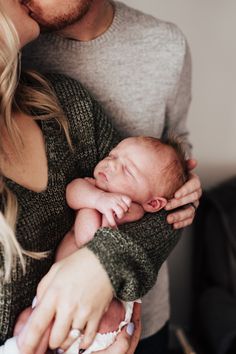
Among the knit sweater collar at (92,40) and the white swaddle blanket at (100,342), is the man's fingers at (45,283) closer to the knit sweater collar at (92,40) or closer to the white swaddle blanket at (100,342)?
the white swaddle blanket at (100,342)

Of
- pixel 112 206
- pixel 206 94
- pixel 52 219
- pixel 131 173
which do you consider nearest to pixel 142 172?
pixel 131 173

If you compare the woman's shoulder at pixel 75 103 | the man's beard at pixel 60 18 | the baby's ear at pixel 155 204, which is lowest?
the baby's ear at pixel 155 204

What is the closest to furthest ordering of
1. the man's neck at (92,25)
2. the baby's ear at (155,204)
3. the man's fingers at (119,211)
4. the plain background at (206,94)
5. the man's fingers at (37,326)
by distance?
1. the man's fingers at (37,326)
2. the man's fingers at (119,211)
3. the baby's ear at (155,204)
4. the man's neck at (92,25)
5. the plain background at (206,94)

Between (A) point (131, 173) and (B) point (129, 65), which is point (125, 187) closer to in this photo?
(A) point (131, 173)

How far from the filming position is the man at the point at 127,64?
4.42ft

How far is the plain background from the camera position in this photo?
186cm

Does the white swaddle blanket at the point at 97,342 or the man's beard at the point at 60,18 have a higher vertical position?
the man's beard at the point at 60,18

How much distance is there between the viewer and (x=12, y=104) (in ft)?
3.82

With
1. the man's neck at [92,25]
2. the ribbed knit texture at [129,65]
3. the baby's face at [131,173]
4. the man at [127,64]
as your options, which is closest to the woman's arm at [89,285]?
the baby's face at [131,173]

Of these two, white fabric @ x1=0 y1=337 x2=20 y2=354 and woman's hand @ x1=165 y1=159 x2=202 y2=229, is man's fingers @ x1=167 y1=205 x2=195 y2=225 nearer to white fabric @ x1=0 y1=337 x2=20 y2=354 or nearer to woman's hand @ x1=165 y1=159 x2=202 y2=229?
woman's hand @ x1=165 y1=159 x2=202 y2=229

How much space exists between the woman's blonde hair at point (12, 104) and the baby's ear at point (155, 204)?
0.79 feet

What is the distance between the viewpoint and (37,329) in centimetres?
97

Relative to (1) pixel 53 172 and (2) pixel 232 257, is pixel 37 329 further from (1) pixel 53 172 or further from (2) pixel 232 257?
(2) pixel 232 257

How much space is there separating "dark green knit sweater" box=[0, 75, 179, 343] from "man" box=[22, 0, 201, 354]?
11cm
